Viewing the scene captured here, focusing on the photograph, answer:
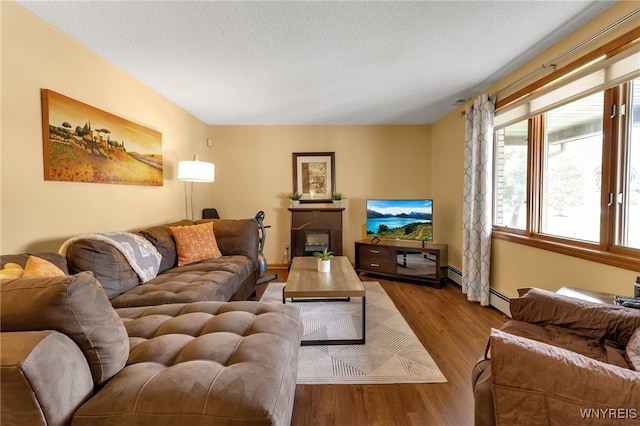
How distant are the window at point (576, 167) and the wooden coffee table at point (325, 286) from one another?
5.36 feet

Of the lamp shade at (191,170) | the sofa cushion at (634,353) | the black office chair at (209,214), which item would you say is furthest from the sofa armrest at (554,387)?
the black office chair at (209,214)

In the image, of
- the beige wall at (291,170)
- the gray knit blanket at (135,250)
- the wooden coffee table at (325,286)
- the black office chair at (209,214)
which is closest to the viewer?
the gray knit blanket at (135,250)

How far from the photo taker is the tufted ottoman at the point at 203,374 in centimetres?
86

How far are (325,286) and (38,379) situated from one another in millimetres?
1683

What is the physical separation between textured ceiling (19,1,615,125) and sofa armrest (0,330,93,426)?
1936 millimetres

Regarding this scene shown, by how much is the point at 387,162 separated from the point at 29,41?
416 cm

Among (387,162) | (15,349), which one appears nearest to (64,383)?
(15,349)

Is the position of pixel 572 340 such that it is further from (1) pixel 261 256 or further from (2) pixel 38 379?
(1) pixel 261 256

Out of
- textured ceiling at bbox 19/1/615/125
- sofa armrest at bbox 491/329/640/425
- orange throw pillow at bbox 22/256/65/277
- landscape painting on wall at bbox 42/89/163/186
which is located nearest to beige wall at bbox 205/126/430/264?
textured ceiling at bbox 19/1/615/125

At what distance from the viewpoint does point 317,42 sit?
213cm

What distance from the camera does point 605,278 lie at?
5.90 ft

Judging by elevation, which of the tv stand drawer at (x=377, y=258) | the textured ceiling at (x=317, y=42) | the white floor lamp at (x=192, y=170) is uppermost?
the textured ceiling at (x=317, y=42)

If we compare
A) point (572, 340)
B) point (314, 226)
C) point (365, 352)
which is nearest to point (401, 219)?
point (314, 226)

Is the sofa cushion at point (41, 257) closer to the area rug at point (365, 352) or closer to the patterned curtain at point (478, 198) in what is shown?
the area rug at point (365, 352)
